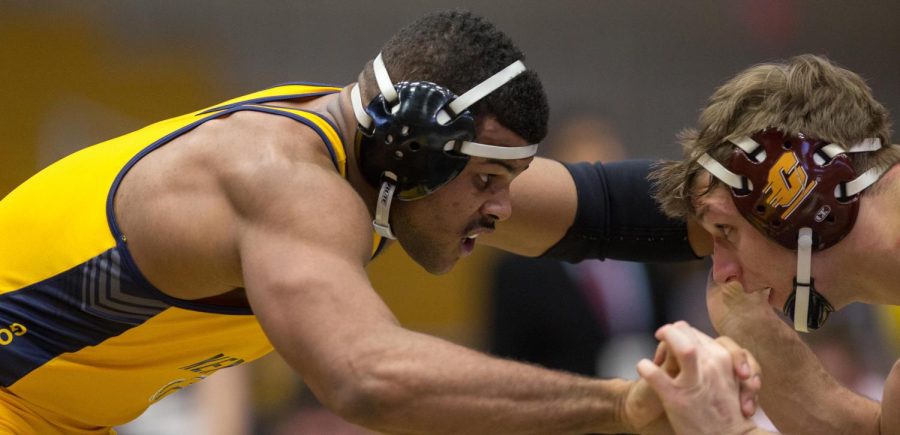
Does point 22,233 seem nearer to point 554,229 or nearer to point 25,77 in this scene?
point 554,229

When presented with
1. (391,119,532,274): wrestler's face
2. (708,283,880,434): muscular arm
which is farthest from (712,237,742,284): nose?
(391,119,532,274): wrestler's face

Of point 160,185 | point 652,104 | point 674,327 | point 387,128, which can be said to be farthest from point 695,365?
point 652,104

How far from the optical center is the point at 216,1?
233 inches

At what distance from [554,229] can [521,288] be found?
661 millimetres

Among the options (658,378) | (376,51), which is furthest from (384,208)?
(376,51)

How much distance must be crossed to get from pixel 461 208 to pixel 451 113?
0.27 meters

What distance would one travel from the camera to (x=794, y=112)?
2.83m

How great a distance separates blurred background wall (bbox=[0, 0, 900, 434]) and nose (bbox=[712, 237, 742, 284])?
250cm

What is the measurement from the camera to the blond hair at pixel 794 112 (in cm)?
280

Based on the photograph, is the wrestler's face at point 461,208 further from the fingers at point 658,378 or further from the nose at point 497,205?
the fingers at point 658,378

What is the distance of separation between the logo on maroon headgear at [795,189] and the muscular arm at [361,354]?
0.77 meters

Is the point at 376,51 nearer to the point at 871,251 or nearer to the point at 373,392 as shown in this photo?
the point at 871,251

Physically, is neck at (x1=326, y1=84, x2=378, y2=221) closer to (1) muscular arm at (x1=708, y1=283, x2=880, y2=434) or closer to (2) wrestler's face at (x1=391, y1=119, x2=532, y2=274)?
(2) wrestler's face at (x1=391, y1=119, x2=532, y2=274)

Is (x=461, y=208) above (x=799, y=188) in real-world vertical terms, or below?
above
